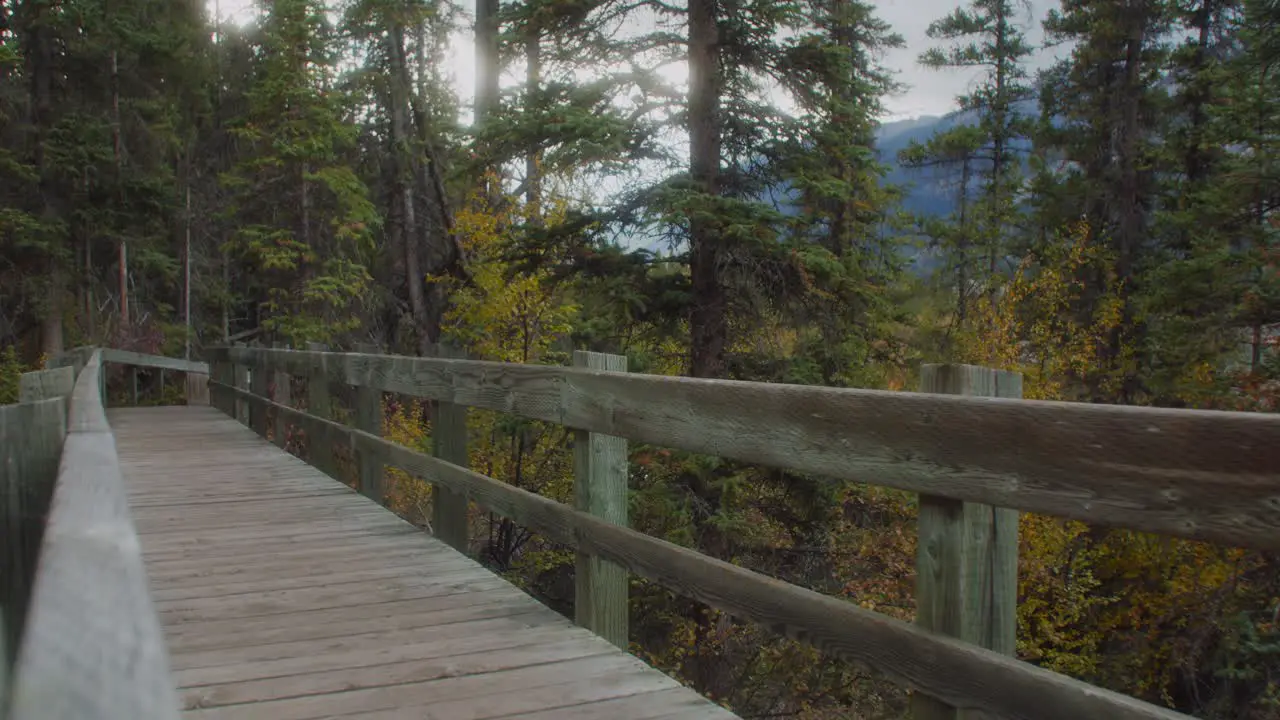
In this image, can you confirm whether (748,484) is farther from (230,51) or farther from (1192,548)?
(230,51)

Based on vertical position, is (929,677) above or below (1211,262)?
below

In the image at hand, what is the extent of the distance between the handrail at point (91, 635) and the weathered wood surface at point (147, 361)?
11583 millimetres

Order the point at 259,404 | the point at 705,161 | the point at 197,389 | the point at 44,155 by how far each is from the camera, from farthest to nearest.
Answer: the point at 44,155, the point at 197,389, the point at 705,161, the point at 259,404

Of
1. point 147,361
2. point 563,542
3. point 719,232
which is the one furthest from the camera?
point 147,361

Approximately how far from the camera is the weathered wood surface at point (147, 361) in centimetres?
1154

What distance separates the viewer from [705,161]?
1350 centimetres

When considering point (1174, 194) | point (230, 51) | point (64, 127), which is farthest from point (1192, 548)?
point (230, 51)

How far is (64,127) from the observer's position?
2172cm

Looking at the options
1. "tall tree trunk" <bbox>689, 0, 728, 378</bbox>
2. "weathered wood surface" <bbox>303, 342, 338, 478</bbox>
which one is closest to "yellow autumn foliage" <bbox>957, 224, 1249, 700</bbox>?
"tall tree trunk" <bbox>689, 0, 728, 378</bbox>

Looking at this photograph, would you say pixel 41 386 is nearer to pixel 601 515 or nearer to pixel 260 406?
pixel 601 515

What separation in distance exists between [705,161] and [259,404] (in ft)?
22.1

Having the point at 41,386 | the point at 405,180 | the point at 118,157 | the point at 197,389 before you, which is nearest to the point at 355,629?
the point at 41,386

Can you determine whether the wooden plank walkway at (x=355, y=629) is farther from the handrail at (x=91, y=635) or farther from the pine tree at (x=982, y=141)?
the pine tree at (x=982, y=141)

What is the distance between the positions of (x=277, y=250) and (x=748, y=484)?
14935 millimetres
